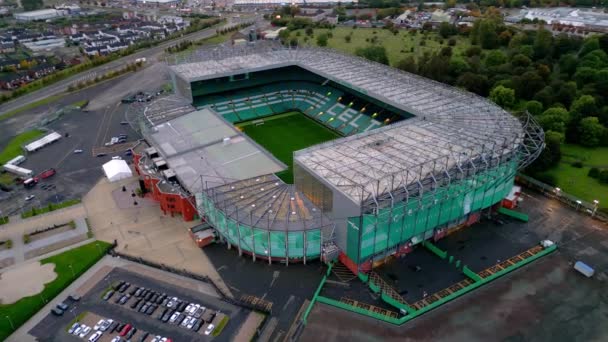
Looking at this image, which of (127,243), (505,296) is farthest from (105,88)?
(505,296)

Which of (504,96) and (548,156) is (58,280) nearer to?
(548,156)

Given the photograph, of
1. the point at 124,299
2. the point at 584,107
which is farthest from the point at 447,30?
the point at 124,299

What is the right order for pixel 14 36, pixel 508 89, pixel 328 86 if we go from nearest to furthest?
1. pixel 508 89
2. pixel 328 86
3. pixel 14 36

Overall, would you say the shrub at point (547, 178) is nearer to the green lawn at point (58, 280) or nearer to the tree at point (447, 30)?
the green lawn at point (58, 280)

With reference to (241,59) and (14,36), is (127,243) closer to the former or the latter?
(241,59)

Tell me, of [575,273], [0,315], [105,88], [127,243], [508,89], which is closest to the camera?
[0,315]

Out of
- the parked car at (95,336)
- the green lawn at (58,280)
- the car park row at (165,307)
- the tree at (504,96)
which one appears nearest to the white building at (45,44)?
the green lawn at (58,280)
